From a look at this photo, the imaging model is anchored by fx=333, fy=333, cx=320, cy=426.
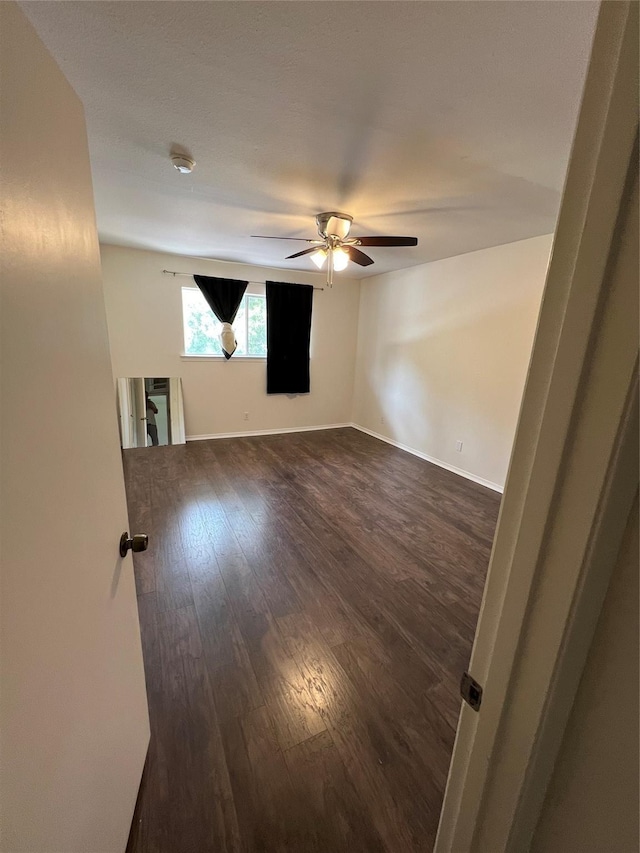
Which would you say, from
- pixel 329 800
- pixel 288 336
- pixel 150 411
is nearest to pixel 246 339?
pixel 288 336

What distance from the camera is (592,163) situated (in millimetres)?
389

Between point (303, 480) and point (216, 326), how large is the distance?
8.42 feet

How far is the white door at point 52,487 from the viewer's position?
463 millimetres

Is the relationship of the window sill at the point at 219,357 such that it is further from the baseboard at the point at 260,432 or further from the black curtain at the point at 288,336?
the baseboard at the point at 260,432

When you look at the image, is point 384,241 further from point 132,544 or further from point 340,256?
point 132,544

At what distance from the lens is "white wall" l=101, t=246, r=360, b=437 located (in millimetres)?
4137

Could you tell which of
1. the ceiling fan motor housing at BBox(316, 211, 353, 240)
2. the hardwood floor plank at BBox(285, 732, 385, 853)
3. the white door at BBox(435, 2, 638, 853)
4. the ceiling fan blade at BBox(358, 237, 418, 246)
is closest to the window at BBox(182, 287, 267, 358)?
the ceiling fan motor housing at BBox(316, 211, 353, 240)

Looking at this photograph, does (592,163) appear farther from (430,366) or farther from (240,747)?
(430,366)

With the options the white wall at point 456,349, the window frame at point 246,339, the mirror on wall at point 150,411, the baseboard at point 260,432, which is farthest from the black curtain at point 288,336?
the mirror on wall at point 150,411

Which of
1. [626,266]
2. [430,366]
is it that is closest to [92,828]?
[626,266]

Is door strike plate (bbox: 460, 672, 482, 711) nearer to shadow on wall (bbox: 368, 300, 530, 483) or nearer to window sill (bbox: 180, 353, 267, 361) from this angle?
shadow on wall (bbox: 368, 300, 530, 483)

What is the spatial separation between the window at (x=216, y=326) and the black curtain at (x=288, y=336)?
6.0 inches

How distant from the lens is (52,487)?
58 cm

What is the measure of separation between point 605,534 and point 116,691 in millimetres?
1171
